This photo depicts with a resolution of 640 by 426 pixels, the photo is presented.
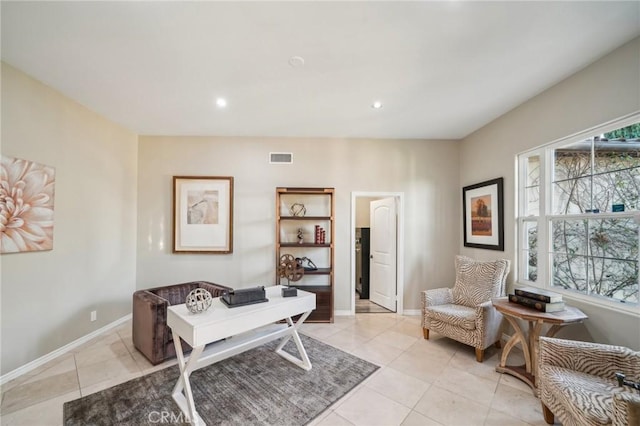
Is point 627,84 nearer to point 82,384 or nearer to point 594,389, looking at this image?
point 594,389

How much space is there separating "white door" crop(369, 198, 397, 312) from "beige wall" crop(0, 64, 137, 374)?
4.07 meters

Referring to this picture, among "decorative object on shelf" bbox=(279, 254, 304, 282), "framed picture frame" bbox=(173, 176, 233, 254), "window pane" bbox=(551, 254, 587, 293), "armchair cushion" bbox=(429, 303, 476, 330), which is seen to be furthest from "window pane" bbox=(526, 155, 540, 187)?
"framed picture frame" bbox=(173, 176, 233, 254)

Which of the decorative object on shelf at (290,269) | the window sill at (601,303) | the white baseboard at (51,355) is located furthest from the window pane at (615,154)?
the white baseboard at (51,355)

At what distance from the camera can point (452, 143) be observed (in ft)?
13.7

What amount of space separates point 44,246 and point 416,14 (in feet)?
13.0

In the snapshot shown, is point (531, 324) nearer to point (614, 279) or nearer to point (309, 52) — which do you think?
point (614, 279)

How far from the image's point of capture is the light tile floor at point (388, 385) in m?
1.92

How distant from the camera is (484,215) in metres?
3.59

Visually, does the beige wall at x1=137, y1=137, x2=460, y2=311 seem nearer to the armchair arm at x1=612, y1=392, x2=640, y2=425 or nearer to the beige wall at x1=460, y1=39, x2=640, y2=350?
the beige wall at x1=460, y1=39, x2=640, y2=350

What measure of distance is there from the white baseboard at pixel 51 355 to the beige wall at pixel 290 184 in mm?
747

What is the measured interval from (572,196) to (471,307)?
163 cm

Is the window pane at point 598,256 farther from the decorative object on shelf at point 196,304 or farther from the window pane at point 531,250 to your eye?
the decorative object on shelf at point 196,304

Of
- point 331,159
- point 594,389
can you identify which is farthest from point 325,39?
point 594,389

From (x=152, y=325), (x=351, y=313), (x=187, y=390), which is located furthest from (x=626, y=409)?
(x=152, y=325)
